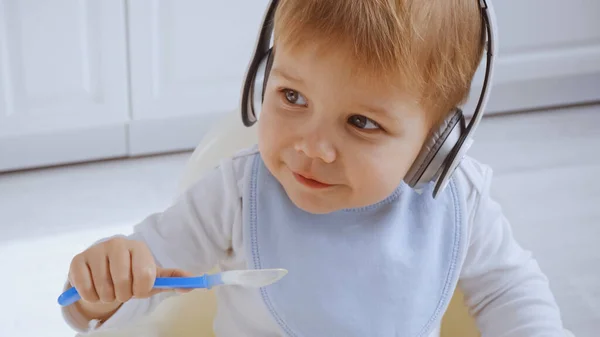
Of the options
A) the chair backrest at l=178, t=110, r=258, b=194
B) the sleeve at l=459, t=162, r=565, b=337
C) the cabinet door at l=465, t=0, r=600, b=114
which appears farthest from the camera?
the cabinet door at l=465, t=0, r=600, b=114

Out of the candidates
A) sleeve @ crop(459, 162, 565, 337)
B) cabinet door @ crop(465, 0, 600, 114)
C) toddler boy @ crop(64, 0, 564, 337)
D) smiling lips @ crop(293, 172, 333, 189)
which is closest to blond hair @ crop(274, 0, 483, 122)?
toddler boy @ crop(64, 0, 564, 337)

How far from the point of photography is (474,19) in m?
0.79

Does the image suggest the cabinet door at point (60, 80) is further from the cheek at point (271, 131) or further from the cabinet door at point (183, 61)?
the cheek at point (271, 131)

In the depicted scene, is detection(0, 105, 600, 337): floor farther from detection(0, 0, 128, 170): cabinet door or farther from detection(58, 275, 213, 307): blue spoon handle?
detection(58, 275, 213, 307): blue spoon handle

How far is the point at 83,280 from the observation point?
28.9 inches

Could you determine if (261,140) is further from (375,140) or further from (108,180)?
(108,180)

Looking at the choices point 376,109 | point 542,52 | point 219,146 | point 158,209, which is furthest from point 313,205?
point 542,52

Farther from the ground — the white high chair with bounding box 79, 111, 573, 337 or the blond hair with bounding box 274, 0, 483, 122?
the blond hair with bounding box 274, 0, 483, 122

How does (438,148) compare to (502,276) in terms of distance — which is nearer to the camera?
(438,148)

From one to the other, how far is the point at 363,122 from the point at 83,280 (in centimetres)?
27

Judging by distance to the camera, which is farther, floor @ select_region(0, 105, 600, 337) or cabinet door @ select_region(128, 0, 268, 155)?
cabinet door @ select_region(128, 0, 268, 155)

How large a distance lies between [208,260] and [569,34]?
1.43m

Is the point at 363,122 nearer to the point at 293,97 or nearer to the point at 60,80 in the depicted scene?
the point at 293,97

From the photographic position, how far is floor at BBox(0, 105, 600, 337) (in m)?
1.54
